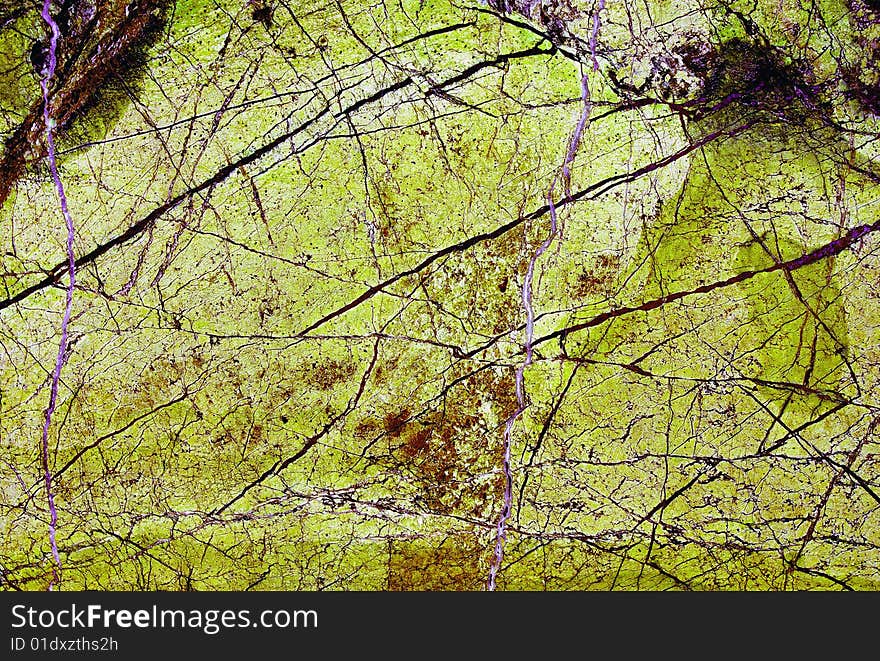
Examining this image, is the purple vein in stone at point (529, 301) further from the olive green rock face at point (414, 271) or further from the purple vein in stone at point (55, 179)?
the purple vein in stone at point (55, 179)

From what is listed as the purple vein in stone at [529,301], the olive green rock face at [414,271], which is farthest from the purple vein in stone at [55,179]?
the purple vein in stone at [529,301]

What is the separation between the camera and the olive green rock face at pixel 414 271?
159 centimetres

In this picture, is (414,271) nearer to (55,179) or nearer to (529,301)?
(529,301)

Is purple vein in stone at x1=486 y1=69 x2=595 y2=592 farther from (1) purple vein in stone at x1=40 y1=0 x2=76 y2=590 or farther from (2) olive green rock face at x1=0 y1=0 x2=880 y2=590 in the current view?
(1) purple vein in stone at x1=40 y1=0 x2=76 y2=590

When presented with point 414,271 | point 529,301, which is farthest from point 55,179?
point 529,301

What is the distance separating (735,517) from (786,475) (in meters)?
0.17

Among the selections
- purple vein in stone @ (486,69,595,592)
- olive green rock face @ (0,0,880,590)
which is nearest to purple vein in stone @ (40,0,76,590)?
olive green rock face @ (0,0,880,590)

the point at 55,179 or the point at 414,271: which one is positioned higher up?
the point at 55,179

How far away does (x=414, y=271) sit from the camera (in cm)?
161

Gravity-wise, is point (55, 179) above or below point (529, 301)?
above

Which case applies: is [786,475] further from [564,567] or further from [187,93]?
[187,93]

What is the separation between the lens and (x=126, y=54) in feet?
5.22

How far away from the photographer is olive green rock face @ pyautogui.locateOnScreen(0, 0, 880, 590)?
159 centimetres
